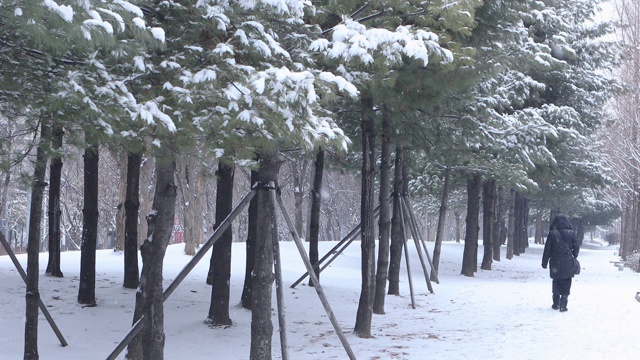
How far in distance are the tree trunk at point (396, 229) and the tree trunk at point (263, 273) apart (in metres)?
6.61

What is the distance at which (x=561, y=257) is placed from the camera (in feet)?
44.1

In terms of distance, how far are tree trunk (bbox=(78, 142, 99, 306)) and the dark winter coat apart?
8.18 m

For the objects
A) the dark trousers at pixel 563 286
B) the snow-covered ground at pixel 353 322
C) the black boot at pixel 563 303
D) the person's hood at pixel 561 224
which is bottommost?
the snow-covered ground at pixel 353 322

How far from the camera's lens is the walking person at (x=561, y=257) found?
13234 mm

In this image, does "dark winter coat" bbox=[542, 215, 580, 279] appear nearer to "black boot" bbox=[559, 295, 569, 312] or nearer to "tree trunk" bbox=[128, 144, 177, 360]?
"black boot" bbox=[559, 295, 569, 312]

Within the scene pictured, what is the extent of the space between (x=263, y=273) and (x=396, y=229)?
315 inches

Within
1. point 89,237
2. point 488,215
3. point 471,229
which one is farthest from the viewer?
point 488,215

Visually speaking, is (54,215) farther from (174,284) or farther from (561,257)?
(561,257)

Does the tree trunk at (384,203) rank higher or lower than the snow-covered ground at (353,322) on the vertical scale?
higher

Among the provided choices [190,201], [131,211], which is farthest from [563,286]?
[190,201]

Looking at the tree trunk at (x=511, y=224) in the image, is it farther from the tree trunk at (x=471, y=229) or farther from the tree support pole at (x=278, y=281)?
the tree support pole at (x=278, y=281)

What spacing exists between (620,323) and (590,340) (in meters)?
1.68

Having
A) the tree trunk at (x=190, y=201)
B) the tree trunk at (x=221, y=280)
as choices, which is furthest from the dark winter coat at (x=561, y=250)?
the tree trunk at (x=190, y=201)

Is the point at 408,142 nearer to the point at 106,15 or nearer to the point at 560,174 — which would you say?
the point at 106,15
